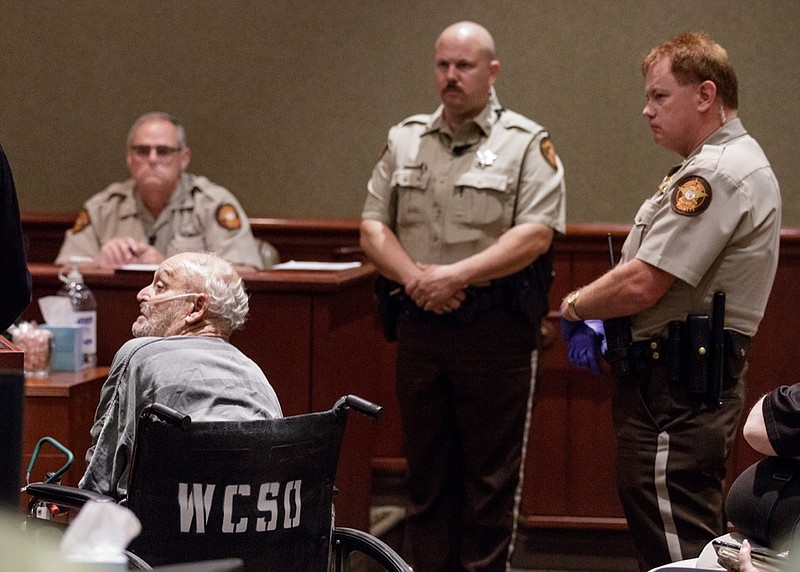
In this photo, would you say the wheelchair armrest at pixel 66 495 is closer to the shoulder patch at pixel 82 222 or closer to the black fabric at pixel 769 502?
the black fabric at pixel 769 502

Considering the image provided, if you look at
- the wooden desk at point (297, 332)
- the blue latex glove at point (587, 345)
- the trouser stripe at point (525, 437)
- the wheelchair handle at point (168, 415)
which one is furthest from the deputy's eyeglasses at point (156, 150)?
the wheelchair handle at point (168, 415)

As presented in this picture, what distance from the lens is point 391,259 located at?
3713 millimetres

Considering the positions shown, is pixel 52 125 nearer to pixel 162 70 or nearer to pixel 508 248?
pixel 162 70

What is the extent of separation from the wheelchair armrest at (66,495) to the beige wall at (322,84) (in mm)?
3055

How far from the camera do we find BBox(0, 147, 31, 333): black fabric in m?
2.43

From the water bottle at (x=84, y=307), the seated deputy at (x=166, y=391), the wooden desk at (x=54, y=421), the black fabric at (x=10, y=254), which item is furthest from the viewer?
the water bottle at (x=84, y=307)

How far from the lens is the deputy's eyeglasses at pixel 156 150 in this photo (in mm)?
4660

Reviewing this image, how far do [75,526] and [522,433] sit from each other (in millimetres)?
2852

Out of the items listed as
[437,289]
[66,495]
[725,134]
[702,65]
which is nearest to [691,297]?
[725,134]

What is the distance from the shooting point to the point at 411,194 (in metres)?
3.80

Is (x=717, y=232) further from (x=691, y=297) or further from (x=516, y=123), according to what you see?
(x=516, y=123)

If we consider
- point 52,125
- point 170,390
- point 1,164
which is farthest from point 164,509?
point 52,125

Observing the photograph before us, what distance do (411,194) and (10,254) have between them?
1.61 metres

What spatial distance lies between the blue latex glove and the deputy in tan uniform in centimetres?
175
